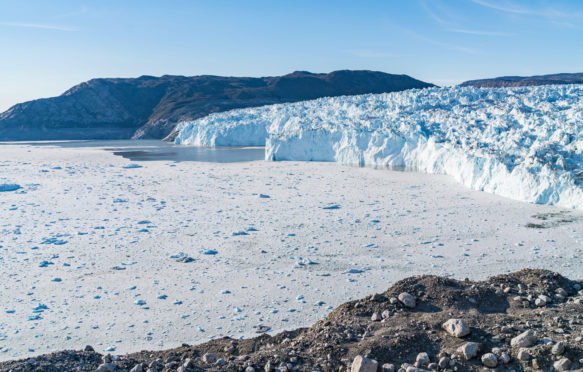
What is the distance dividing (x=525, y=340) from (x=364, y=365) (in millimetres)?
946

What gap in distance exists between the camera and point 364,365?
2.44 meters

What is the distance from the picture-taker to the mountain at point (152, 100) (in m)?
40.1

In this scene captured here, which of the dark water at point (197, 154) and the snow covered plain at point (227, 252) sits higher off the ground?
the dark water at point (197, 154)

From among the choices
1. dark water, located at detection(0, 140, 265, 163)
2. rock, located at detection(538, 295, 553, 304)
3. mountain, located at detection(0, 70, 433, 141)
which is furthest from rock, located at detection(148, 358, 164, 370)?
mountain, located at detection(0, 70, 433, 141)

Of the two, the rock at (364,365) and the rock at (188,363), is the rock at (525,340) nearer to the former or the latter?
the rock at (364,365)

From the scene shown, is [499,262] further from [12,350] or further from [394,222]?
[12,350]

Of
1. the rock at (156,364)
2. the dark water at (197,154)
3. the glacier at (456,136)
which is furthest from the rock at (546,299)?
the dark water at (197,154)

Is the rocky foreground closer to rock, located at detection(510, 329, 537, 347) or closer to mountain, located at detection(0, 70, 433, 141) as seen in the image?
rock, located at detection(510, 329, 537, 347)

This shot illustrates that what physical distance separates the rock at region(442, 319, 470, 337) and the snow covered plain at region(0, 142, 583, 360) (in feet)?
3.83

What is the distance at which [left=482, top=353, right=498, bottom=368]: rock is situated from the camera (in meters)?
2.44

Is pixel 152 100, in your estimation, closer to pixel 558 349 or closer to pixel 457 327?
pixel 457 327

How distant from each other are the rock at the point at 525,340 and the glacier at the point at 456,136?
5692 mm

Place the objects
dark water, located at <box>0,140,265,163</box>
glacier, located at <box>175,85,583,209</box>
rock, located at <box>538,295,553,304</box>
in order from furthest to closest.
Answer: dark water, located at <box>0,140,265,163</box>, glacier, located at <box>175,85,583,209</box>, rock, located at <box>538,295,553,304</box>

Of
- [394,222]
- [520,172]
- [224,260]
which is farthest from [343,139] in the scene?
[224,260]
